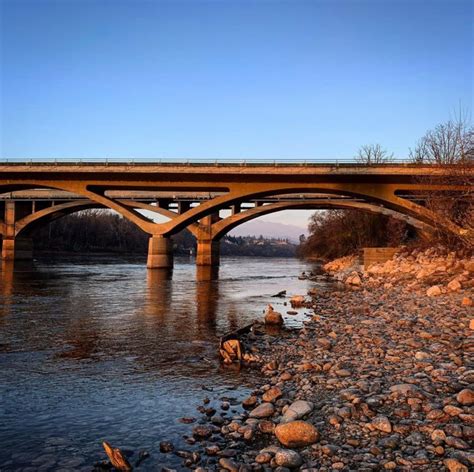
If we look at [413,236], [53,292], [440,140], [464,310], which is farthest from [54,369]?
[413,236]

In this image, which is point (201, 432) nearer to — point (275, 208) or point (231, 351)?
point (231, 351)

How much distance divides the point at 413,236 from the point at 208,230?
25305 mm

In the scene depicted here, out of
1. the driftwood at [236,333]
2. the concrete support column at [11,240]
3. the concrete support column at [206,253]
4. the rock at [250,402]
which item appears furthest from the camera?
the concrete support column at [11,240]

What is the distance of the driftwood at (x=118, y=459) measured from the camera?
395 centimetres

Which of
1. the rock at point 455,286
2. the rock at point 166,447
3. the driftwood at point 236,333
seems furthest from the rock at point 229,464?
the rock at point 455,286

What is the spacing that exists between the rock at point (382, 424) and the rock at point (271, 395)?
1394 millimetres

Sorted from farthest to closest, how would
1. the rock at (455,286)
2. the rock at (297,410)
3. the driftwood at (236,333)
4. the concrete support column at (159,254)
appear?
the concrete support column at (159,254) → the rock at (455,286) → the driftwood at (236,333) → the rock at (297,410)

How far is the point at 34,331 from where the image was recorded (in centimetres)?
1063

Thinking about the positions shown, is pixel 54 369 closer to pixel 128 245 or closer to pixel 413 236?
pixel 413 236

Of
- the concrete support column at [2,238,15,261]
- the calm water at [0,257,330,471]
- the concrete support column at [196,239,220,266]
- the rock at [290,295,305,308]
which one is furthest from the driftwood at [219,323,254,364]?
the concrete support column at [2,238,15,261]

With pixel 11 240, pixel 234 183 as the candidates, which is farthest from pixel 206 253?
pixel 11 240

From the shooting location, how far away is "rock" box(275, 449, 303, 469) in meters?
3.96

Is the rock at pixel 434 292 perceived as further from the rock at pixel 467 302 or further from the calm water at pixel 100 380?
the calm water at pixel 100 380

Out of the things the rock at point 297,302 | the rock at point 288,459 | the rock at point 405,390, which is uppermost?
the rock at point 405,390
